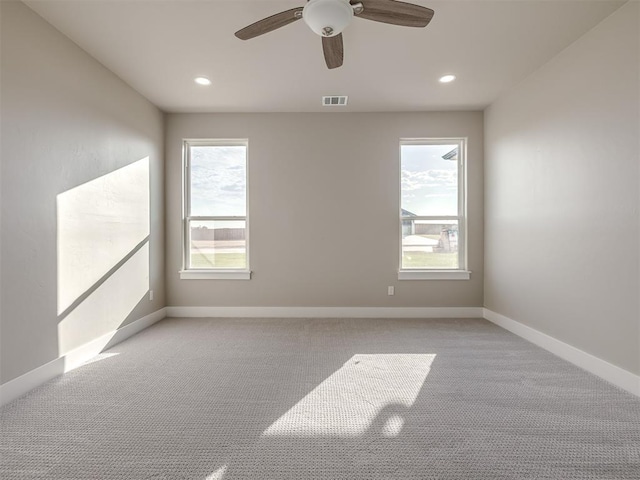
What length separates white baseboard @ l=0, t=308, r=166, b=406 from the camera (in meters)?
2.16

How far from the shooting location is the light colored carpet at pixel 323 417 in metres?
1.55

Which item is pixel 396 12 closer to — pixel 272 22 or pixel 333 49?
pixel 333 49

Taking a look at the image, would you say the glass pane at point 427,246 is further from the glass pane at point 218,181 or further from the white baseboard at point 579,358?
the glass pane at point 218,181

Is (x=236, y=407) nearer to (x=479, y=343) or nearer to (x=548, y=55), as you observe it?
Result: (x=479, y=343)

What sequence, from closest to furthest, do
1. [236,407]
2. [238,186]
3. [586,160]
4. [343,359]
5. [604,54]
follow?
[236,407] < [604,54] < [586,160] < [343,359] < [238,186]

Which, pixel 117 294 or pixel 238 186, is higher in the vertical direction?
pixel 238 186

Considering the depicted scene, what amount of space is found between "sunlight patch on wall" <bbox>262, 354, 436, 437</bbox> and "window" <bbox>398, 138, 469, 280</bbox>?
1788 millimetres

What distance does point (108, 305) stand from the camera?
10.4ft

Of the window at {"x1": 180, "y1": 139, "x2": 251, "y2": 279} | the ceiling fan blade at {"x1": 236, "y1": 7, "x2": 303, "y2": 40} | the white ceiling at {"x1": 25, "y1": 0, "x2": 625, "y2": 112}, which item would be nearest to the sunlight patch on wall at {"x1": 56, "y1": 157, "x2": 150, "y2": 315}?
the window at {"x1": 180, "y1": 139, "x2": 251, "y2": 279}

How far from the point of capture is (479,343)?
329 centimetres

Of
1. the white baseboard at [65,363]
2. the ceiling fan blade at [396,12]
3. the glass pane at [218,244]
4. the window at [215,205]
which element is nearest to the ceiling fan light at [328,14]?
the ceiling fan blade at [396,12]

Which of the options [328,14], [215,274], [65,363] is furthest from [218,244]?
[328,14]

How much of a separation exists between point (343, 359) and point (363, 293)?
154 cm

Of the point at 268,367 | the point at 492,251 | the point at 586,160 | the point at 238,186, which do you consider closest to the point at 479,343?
the point at 492,251
